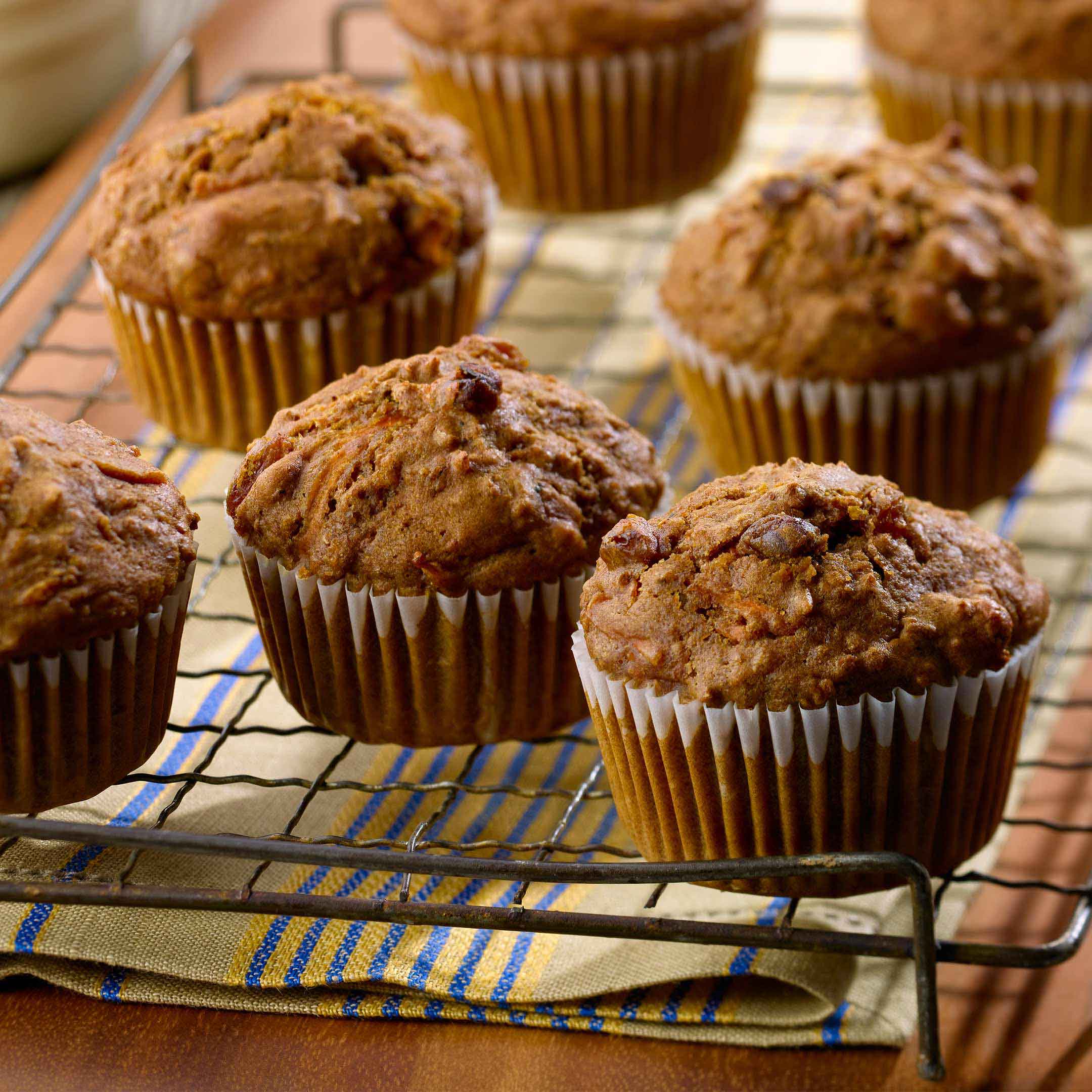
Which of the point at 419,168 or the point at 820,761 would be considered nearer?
the point at 820,761

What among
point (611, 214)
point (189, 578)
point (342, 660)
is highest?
point (189, 578)

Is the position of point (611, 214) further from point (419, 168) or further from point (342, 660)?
point (342, 660)

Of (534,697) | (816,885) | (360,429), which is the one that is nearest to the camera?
(816,885)

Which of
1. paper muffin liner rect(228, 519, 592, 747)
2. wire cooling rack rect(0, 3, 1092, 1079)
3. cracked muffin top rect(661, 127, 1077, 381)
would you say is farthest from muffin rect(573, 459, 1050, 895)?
cracked muffin top rect(661, 127, 1077, 381)

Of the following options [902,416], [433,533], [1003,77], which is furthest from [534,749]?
[1003,77]

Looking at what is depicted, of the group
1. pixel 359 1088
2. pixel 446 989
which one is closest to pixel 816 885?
pixel 446 989

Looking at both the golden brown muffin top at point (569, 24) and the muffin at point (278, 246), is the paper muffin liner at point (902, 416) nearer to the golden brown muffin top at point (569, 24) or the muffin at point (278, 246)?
the muffin at point (278, 246)

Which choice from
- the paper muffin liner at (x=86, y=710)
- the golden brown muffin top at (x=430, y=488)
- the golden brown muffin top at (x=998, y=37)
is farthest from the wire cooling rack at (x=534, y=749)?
the golden brown muffin top at (x=998, y=37)

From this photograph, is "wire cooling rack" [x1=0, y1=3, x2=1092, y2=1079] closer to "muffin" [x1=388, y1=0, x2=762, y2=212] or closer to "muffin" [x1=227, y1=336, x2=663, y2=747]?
"muffin" [x1=227, y1=336, x2=663, y2=747]
